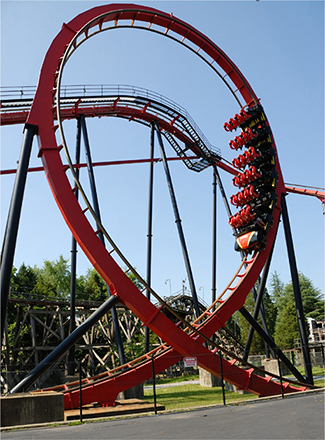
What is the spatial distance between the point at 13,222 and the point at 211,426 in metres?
5.51

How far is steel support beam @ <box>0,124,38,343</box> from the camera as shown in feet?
26.3

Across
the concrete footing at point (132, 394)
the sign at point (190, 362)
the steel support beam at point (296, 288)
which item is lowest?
the concrete footing at point (132, 394)

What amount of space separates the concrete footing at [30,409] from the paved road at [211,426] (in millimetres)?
550

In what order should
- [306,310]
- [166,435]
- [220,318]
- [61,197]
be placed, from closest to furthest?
[166,435] < [61,197] < [220,318] < [306,310]

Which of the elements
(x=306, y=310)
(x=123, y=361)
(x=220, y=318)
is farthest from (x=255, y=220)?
(x=306, y=310)

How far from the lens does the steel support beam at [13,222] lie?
801cm

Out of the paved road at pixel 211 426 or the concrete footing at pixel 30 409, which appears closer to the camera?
the paved road at pixel 211 426

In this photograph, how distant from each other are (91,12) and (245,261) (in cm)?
897

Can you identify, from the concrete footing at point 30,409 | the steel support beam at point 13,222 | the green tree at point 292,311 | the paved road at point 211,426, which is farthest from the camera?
the green tree at point 292,311

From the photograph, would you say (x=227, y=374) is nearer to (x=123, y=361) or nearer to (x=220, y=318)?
(x=220, y=318)

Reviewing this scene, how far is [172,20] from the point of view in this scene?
535 inches

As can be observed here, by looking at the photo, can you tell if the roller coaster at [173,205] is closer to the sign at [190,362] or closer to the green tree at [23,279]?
the sign at [190,362]

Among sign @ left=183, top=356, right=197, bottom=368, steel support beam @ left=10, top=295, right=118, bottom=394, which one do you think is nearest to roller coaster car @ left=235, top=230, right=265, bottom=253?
sign @ left=183, top=356, right=197, bottom=368

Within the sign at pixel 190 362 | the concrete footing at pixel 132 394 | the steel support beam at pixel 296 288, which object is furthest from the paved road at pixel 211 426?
the concrete footing at pixel 132 394
